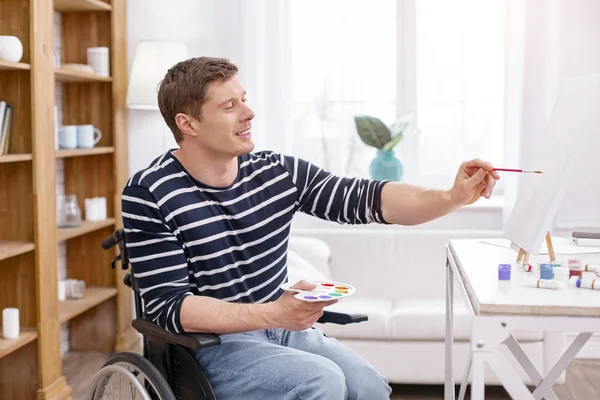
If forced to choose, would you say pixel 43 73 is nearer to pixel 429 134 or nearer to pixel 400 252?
pixel 400 252

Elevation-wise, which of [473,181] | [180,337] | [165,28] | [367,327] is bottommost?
[367,327]

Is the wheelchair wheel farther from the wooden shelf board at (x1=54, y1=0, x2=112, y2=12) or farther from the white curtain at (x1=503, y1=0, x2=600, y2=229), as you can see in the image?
the white curtain at (x1=503, y1=0, x2=600, y2=229)

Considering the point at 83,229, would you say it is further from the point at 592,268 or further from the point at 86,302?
the point at 592,268

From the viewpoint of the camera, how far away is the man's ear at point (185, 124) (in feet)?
6.57

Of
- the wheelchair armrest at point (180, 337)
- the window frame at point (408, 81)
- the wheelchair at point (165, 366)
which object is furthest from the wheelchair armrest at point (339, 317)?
the window frame at point (408, 81)

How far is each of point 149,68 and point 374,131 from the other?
3.68ft

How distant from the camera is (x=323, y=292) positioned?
174 cm

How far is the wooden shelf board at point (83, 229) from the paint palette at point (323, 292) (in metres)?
1.85

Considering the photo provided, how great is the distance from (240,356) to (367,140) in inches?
90.6

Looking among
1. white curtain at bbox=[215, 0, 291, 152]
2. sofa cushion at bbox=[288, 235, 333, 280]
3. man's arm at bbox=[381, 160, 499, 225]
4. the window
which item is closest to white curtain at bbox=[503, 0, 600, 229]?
the window

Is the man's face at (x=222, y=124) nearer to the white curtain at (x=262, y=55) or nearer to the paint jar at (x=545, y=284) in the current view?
the paint jar at (x=545, y=284)

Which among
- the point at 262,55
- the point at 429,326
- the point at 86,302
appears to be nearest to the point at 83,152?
the point at 86,302

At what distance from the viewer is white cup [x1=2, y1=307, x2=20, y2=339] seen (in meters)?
3.01

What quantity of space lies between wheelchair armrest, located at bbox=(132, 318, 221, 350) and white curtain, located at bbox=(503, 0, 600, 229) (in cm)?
245
